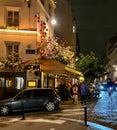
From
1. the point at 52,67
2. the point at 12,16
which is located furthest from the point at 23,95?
the point at 12,16

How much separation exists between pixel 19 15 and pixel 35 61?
3979mm

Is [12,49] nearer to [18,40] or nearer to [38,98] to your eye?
[18,40]

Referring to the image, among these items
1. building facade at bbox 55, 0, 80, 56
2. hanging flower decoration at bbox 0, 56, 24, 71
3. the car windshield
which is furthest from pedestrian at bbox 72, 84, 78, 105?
building facade at bbox 55, 0, 80, 56

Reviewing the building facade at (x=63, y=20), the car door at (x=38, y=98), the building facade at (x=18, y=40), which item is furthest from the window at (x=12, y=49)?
the building facade at (x=63, y=20)

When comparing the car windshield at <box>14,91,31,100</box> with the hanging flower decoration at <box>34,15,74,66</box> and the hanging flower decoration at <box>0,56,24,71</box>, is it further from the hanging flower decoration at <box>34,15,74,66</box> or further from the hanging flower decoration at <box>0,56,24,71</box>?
the hanging flower decoration at <box>34,15,74,66</box>

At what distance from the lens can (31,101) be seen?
2594 centimetres

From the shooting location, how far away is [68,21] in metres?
75.0

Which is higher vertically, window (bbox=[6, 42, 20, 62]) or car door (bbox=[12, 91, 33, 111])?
window (bbox=[6, 42, 20, 62])

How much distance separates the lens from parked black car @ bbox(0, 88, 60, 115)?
25297mm

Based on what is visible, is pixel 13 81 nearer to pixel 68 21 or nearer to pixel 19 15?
pixel 19 15

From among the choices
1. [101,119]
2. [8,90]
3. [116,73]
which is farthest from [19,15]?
[116,73]

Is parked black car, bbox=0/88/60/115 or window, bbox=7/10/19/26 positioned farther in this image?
window, bbox=7/10/19/26

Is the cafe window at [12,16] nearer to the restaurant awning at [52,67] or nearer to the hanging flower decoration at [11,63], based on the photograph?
the hanging flower decoration at [11,63]

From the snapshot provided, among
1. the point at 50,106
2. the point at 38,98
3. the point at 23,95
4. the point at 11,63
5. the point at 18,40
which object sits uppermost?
the point at 18,40
